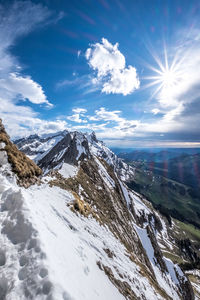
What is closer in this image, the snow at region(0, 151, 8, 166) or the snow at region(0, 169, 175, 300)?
the snow at region(0, 169, 175, 300)

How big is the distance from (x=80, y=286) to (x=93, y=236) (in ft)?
29.2

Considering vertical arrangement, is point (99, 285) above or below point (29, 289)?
below

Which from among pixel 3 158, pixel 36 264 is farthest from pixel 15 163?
pixel 36 264

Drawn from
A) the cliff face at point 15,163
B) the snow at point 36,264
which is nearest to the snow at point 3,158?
the cliff face at point 15,163

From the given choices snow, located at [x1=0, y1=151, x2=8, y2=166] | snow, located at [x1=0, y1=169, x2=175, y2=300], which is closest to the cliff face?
snow, located at [x1=0, y1=151, x2=8, y2=166]

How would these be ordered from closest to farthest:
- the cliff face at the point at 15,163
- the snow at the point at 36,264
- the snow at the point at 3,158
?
the snow at the point at 36,264, the snow at the point at 3,158, the cliff face at the point at 15,163

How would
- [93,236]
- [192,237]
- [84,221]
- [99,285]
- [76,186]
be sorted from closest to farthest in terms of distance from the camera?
[99,285] < [93,236] < [84,221] < [76,186] < [192,237]

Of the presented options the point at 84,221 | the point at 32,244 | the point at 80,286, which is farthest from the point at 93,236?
the point at 32,244

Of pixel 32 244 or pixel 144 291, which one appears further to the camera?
pixel 144 291

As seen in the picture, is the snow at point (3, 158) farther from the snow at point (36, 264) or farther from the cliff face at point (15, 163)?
the snow at point (36, 264)

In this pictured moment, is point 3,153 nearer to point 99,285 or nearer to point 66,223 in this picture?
point 66,223

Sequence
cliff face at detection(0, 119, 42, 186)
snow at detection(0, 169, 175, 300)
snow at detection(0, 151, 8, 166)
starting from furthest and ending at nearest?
1. cliff face at detection(0, 119, 42, 186)
2. snow at detection(0, 151, 8, 166)
3. snow at detection(0, 169, 175, 300)

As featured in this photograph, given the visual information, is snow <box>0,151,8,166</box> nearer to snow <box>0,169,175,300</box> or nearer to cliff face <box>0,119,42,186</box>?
cliff face <box>0,119,42,186</box>

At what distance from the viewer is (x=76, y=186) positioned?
27.7 metres
